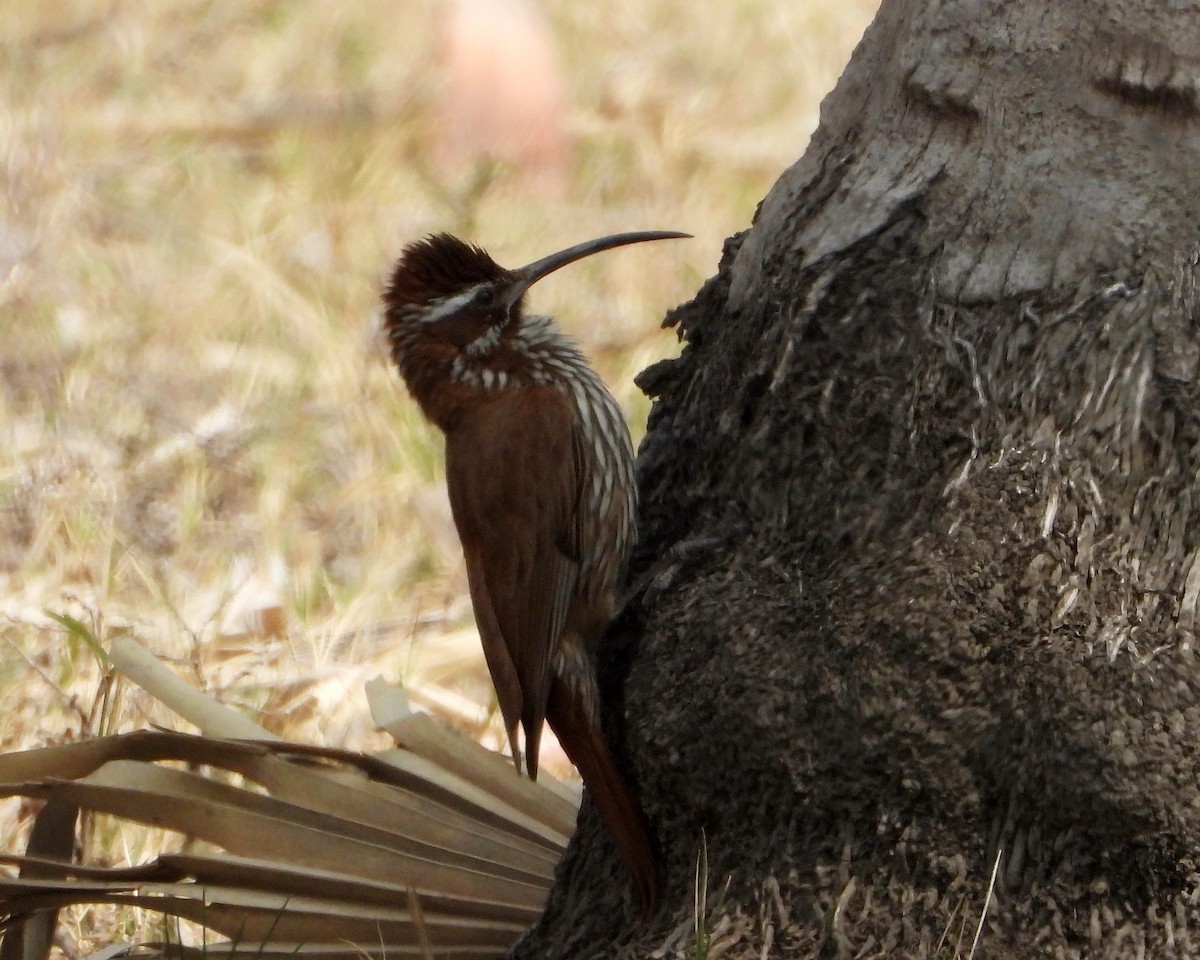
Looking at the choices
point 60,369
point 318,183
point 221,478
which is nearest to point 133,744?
point 221,478

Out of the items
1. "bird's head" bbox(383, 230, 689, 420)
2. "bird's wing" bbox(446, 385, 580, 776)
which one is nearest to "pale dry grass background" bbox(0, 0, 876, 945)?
"bird's wing" bbox(446, 385, 580, 776)

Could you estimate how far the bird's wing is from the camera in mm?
3453

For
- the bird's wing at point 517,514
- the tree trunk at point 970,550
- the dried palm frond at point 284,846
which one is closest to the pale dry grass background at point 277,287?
the dried palm frond at point 284,846

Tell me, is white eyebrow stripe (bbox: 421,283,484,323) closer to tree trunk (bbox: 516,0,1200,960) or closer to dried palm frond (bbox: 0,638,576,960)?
dried palm frond (bbox: 0,638,576,960)

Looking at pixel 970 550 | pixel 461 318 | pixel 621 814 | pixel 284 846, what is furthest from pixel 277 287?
pixel 970 550

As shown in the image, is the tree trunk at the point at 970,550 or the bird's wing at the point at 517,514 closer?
the tree trunk at the point at 970,550

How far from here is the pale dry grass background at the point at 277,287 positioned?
4.46m

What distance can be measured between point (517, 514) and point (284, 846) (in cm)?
86

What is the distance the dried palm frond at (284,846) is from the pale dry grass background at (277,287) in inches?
24.5

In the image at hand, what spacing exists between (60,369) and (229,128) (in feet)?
5.71

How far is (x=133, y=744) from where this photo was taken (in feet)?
9.50

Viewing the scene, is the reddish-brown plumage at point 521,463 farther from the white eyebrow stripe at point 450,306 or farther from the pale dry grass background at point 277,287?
the pale dry grass background at point 277,287

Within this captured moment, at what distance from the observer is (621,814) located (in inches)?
110

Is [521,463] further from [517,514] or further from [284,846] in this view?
[284,846]
